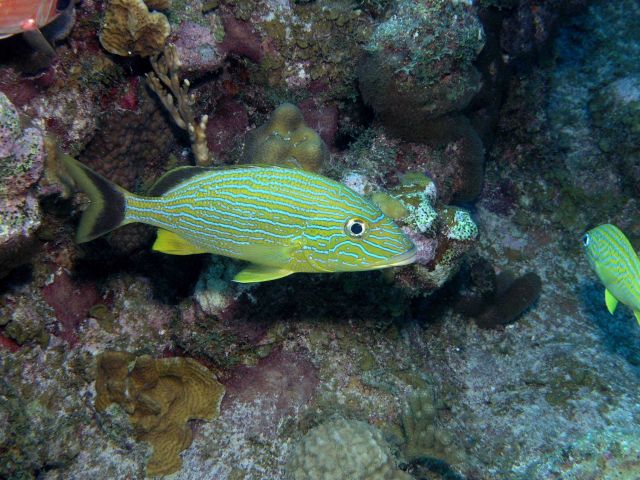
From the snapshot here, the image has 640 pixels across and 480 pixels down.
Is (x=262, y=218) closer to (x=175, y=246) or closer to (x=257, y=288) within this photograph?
(x=175, y=246)

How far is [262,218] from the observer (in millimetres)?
2959

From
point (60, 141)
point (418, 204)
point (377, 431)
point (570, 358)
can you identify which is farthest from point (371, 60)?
point (570, 358)

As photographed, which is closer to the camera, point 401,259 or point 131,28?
point 401,259

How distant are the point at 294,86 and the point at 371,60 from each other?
1.07m

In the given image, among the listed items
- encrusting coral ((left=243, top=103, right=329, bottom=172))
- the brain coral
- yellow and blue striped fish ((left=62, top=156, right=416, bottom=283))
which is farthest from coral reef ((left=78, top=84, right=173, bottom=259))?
the brain coral

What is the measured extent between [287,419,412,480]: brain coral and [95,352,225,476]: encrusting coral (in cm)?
123

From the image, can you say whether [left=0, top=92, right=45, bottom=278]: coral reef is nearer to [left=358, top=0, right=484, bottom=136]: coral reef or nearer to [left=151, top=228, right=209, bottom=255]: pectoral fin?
[left=151, top=228, right=209, bottom=255]: pectoral fin

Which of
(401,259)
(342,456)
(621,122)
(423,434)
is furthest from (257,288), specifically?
(621,122)

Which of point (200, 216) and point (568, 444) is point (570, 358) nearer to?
point (568, 444)

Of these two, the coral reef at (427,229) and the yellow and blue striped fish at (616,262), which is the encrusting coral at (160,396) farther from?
the yellow and blue striped fish at (616,262)

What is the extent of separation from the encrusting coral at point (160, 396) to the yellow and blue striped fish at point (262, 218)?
76.3 inches

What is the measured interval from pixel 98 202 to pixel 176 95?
6.32ft

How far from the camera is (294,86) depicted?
537cm

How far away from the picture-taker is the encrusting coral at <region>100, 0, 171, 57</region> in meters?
4.10
